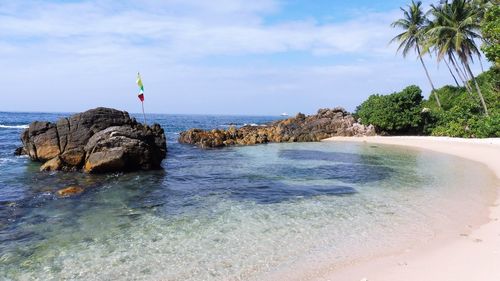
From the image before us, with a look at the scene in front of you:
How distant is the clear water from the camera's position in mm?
7961

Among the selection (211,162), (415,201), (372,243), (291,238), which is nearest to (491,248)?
(372,243)

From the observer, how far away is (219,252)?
8.53 metres

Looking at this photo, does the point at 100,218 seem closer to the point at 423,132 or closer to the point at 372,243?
the point at 372,243

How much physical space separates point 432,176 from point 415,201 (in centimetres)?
655

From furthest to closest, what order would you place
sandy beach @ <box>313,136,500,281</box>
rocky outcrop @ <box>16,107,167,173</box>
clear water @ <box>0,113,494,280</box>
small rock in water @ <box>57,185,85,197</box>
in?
rocky outcrop @ <box>16,107,167,173</box> < small rock in water @ <box>57,185,85,197</box> < clear water @ <box>0,113,494,280</box> < sandy beach @ <box>313,136,500,281</box>

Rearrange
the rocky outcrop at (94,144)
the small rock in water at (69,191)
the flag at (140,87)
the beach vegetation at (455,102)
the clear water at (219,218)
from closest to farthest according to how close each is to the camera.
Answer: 1. the clear water at (219,218)
2. the small rock in water at (69,191)
3. the rocky outcrop at (94,144)
4. the flag at (140,87)
5. the beach vegetation at (455,102)

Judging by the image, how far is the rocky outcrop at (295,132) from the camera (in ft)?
128

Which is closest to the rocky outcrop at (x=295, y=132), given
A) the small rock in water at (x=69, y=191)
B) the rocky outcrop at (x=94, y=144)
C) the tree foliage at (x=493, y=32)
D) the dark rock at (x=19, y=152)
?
the rocky outcrop at (x=94, y=144)

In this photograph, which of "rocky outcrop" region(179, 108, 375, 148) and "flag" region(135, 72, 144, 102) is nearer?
"flag" region(135, 72, 144, 102)

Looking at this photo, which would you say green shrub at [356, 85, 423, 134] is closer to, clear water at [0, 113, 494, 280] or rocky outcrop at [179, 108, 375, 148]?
rocky outcrop at [179, 108, 375, 148]

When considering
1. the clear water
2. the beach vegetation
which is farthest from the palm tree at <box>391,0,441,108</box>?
the clear water

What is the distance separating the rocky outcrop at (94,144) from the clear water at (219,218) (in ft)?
3.39

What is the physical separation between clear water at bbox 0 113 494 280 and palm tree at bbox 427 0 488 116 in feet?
74.8

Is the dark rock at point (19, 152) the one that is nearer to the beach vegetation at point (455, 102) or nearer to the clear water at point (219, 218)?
the clear water at point (219, 218)
